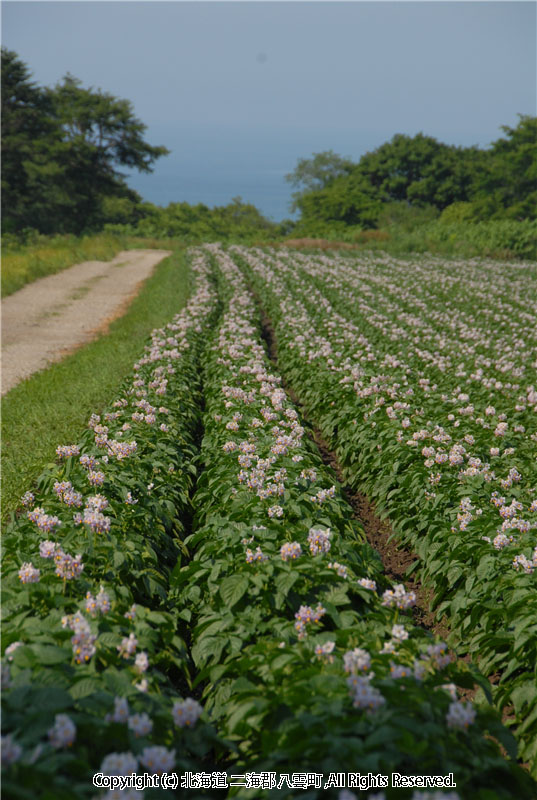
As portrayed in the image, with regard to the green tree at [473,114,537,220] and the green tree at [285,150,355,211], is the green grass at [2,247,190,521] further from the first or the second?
the green tree at [285,150,355,211]

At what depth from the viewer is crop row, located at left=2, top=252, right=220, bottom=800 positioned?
7.73ft

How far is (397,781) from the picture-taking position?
2.40m

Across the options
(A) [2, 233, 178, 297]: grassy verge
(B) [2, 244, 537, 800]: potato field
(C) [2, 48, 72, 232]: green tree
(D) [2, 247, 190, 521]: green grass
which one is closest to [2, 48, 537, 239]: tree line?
(C) [2, 48, 72, 232]: green tree

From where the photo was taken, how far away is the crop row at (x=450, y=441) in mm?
4484

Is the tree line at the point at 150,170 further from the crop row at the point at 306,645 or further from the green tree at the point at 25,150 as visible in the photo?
the crop row at the point at 306,645

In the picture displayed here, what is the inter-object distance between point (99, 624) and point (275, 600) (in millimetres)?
1177

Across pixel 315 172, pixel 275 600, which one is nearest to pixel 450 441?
pixel 275 600

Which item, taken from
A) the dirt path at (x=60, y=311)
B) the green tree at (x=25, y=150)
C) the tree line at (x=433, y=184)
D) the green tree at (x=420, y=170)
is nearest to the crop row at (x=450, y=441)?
the dirt path at (x=60, y=311)

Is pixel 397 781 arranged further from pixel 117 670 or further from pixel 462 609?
pixel 462 609

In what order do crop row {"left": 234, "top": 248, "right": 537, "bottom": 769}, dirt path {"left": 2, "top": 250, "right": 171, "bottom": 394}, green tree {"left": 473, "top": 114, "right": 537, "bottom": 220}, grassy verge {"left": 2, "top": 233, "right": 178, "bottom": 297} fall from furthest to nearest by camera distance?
green tree {"left": 473, "top": 114, "right": 537, "bottom": 220} → grassy verge {"left": 2, "top": 233, "right": 178, "bottom": 297} → dirt path {"left": 2, "top": 250, "right": 171, "bottom": 394} → crop row {"left": 234, "top": 248, "right": 537, "bottom": 769}

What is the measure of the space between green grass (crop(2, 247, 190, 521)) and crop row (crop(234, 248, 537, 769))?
359 centimetres

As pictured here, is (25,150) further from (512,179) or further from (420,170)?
(512,179)

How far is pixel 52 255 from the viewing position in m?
34.4

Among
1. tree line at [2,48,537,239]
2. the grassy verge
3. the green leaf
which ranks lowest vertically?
the green leaf
